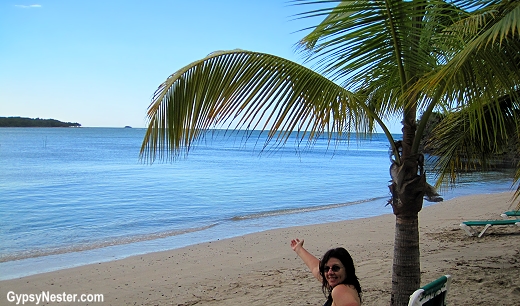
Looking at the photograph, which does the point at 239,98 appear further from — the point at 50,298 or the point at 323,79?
the point at 50,298

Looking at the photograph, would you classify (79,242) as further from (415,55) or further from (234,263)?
(415,55)

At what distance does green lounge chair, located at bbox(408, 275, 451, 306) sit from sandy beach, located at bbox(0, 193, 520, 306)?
7.24 feet

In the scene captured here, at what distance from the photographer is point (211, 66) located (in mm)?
3568

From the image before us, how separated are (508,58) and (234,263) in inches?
229

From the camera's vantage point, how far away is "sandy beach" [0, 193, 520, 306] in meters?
5.80

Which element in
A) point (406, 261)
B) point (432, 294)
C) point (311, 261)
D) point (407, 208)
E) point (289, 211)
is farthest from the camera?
point (289, 211)

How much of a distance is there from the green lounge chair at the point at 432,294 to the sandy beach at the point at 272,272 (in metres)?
2.21

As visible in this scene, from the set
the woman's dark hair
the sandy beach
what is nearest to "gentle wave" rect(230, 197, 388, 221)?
the sandy beach

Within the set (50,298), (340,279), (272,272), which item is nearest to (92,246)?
(50,298)

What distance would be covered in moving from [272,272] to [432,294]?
15.0 ft

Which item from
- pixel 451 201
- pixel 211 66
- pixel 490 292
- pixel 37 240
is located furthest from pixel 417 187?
pixel 451 201

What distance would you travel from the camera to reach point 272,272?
7398 millimetres

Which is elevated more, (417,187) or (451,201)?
(417,187)

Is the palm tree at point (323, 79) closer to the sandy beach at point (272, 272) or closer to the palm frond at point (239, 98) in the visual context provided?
the palm frond at point (239, 98)
